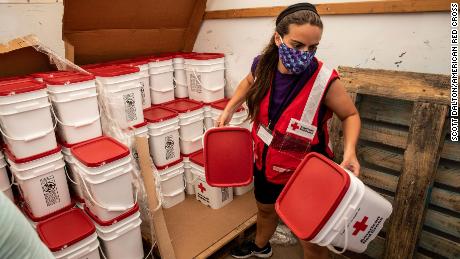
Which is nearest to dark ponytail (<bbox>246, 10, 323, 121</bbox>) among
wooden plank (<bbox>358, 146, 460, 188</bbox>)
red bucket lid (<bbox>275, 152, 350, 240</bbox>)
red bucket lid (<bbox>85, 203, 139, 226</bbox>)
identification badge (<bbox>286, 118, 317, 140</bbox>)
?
identification badge (<bbox>286, 118, 317, 140</bbox>)

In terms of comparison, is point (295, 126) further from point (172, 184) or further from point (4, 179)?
point (4, 179)

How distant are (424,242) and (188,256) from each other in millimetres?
1510

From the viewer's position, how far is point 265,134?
1693 mm

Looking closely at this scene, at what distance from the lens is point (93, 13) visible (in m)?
2.37

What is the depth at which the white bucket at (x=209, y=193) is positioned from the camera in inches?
101

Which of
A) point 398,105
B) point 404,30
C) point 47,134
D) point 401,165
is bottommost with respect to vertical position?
point 401,165

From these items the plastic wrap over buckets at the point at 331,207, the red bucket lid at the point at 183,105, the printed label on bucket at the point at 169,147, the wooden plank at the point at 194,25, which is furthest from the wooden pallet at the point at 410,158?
the wooden plank at the point at 194,25

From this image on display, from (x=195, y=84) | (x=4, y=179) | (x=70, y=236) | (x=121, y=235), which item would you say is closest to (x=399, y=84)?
(x=195, y=84)

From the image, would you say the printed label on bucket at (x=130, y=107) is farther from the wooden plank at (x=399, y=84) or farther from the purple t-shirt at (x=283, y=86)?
the wooden plank at (x=399, y=84)

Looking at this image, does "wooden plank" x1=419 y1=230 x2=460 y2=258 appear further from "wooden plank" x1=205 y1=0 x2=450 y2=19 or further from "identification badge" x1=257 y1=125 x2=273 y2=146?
"wooden plank" x1=205 y1=0 x2=450 y2=19

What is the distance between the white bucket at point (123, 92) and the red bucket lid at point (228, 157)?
850mm

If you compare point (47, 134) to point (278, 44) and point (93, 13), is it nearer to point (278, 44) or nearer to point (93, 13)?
point (93, 13)

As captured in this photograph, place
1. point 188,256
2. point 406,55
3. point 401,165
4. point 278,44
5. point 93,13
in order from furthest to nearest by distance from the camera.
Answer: point 93,13 < point 188,256 < point 406,55 < point 401,165 < point 278,44

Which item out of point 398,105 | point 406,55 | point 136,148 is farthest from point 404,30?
point 136,148
